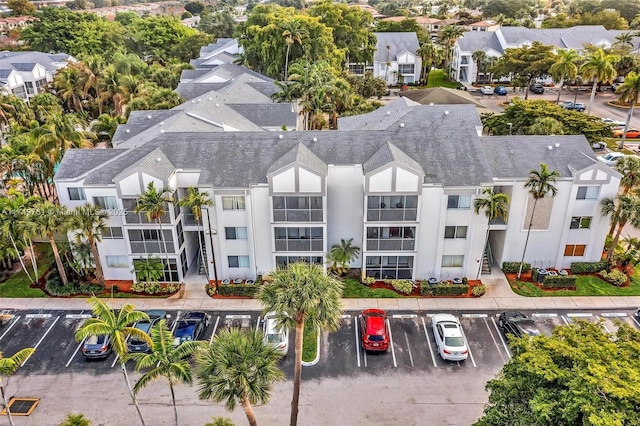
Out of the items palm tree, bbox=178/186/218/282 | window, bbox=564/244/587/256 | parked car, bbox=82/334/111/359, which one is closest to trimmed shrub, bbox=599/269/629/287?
window, bbox=564/244/587/256

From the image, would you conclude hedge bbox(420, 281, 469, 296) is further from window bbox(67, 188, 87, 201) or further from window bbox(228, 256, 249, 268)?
window bbox(67, 188, 87, 201)

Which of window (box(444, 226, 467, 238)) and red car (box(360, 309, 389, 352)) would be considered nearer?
red car (box(360, 309, 389, 352))

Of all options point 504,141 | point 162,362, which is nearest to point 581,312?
point 504,141

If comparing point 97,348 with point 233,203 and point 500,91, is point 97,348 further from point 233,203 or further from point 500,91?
point 500,91

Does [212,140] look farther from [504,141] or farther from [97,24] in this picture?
[97,24]

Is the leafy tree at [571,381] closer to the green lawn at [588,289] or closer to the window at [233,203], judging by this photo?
the green lawn at [588,289]

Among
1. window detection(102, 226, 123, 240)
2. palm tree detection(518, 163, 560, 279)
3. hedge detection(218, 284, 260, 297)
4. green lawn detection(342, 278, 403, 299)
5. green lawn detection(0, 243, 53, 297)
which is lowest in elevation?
green lawn detection(0, 243, 53, 297)
